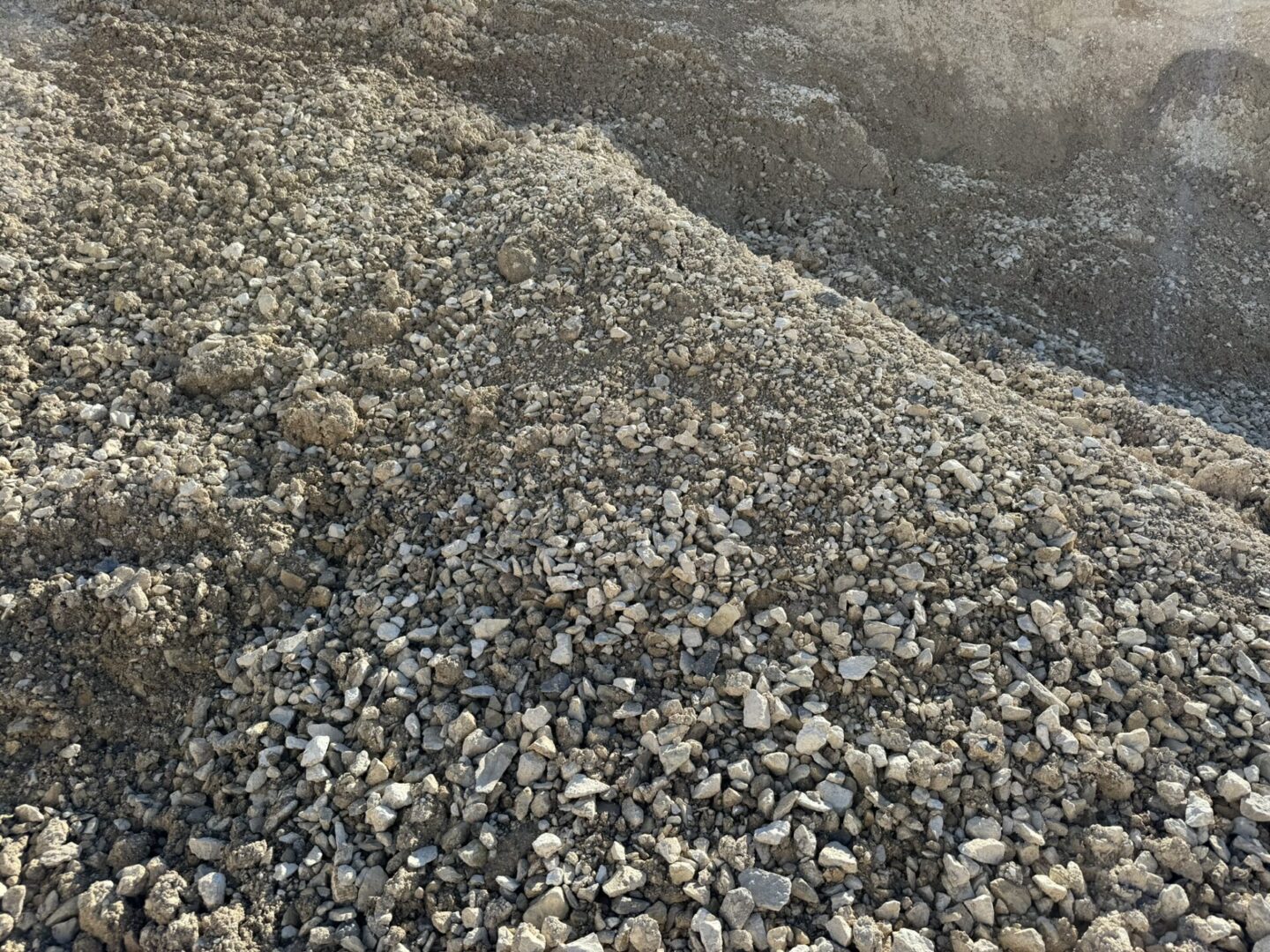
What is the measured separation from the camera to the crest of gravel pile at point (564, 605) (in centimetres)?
327

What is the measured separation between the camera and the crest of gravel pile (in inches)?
→ 129

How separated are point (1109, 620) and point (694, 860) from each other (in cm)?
206

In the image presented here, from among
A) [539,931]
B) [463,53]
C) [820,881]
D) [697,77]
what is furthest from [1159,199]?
[539,931]

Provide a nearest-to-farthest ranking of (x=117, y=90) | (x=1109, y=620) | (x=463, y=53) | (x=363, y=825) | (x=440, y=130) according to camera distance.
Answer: (x=363, y=825), (x=1109, y=620), (x=117, y=90), (x=440, y=130), (x=463, y=53)

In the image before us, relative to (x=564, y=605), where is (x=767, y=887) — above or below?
below

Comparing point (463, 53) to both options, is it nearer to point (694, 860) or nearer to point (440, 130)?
point (440, 130)

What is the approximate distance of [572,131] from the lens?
6340 millimetres

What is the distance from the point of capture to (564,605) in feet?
12.7

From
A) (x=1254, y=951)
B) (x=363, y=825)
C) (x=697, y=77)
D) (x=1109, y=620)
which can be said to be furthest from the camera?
(x=697, y=77)

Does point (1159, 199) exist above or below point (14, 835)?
above

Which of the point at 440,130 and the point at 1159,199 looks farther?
the point at 1159,199

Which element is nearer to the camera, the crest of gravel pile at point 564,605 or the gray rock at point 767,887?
the gray rock at point 767,887

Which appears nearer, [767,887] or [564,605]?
[767,887]

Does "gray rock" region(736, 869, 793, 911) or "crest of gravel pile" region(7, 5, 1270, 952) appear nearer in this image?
"gray rock" region(736, 869, 793, 911)
